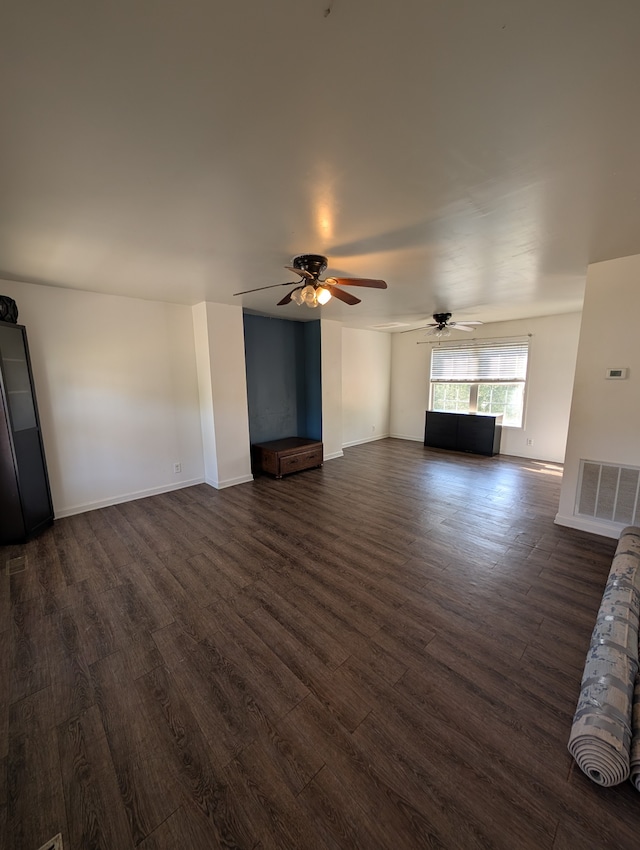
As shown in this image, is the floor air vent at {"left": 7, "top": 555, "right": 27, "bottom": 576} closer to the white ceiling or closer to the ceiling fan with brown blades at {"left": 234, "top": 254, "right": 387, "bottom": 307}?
the white ceiling

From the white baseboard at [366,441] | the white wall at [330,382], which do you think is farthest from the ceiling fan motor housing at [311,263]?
the white baseboard at [366,441]

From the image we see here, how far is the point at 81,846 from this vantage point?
1030 millimetres

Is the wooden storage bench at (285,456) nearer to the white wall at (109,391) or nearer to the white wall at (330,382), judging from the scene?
the white wall at (330,382)

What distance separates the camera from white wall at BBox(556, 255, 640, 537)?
264 cm

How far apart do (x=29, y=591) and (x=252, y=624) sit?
172 cm

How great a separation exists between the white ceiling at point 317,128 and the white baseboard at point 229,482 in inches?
114

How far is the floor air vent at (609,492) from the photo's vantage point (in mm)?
2766

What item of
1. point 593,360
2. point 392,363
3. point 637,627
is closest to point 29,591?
point 637,627

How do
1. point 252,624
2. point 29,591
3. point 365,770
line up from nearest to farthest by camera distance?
point 365,770, point 252,624, point 29,591

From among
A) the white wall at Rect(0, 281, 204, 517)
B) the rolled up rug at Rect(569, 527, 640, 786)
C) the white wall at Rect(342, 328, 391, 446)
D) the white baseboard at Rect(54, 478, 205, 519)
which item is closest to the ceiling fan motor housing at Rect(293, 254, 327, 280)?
the white wall at Rect(0, 281, 204, 517)

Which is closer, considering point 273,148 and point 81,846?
point 81,846

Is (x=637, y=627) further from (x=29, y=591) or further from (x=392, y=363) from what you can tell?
(x=392, y=363)

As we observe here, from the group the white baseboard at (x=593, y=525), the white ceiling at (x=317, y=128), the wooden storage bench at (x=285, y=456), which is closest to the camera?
the white ceiling at (x=317, y=128)

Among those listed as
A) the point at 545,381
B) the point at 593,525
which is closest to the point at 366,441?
the point at 545,381
